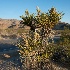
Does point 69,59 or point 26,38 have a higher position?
point 26,38

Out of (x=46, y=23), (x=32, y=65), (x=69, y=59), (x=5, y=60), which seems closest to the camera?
(x=46, y=23)

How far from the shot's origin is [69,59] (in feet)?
62.6

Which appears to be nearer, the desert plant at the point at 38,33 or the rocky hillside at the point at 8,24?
the desert plant at the point at 38,33

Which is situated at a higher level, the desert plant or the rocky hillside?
the rocky hillside

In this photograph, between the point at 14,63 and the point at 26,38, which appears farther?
the point at 14,63

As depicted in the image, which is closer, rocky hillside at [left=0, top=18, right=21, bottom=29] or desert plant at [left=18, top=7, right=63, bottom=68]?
desert plant at [left=18, top=7, right=63, bottom=68]

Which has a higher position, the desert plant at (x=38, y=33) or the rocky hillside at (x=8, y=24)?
the rocky hillside at (x=8, y=24)

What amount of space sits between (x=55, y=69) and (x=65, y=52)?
2.79m

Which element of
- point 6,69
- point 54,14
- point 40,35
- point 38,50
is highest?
point 54,14

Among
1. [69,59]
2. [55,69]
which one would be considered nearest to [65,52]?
[69,59]

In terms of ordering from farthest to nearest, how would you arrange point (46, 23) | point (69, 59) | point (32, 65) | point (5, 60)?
point (5, 60) < point (69, 59) < point (32, 65) < point (46, 23)

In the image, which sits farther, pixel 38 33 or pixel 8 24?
pixel 8 24

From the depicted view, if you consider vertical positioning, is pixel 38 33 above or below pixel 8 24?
below

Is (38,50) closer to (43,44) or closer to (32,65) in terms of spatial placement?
(43,44)
